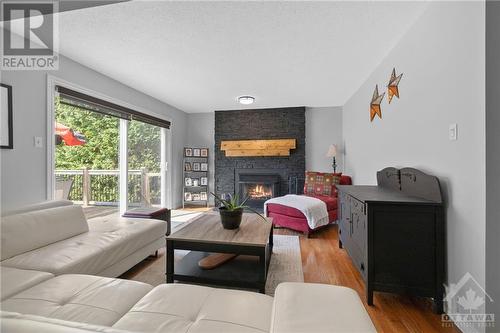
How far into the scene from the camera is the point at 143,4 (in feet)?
5.94

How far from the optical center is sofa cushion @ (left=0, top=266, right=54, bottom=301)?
1.19 meters

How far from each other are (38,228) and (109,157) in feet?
7.98

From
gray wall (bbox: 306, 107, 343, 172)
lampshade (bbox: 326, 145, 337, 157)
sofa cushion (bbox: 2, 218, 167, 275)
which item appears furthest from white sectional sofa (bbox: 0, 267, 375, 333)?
gray wall (bbox: 306, 107, 343, 172)

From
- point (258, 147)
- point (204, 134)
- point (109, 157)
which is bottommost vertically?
point (109, 157)

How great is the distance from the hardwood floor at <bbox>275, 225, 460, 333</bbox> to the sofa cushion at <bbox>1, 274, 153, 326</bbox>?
157 cm

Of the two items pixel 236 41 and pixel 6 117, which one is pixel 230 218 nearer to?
pixel 236 41

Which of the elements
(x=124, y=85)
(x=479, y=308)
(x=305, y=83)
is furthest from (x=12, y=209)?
(x=305, y=83)

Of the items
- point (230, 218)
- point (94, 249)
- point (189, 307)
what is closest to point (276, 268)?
point (230, 218)

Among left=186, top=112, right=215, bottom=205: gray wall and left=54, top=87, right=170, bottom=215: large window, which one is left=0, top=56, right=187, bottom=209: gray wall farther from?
left=186, top=112, right=215, bottom=205: gray wall

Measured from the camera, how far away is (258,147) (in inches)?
207

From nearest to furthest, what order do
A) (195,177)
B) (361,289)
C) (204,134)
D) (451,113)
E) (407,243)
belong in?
(451,113) < (407,243) < (361,289) < (195,177) < (204,134)

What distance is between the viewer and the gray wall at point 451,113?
4.42 feet

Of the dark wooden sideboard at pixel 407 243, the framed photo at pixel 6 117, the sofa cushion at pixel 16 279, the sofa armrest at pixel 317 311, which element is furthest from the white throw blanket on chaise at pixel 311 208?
the framed photo at pixel 6 117

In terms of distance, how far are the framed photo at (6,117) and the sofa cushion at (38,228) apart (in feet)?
2.59
